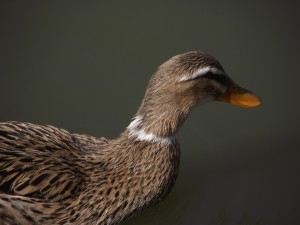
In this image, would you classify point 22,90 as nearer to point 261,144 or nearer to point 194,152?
point 194,152

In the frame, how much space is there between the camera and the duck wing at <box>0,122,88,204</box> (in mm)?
4422

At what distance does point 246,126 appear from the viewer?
252 inches

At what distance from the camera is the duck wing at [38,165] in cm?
442

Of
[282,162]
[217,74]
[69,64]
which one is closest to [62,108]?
[69,64]

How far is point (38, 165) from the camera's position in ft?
14.9

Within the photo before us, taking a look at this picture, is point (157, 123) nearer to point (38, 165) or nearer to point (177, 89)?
point (177, 89)

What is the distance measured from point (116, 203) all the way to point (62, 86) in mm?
2273

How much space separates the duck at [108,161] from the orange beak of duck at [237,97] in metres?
0.01

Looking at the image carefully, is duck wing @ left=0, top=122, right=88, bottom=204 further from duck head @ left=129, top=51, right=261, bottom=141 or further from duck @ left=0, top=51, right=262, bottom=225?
duck head @ left=129, top=51, right=261, bottom=141

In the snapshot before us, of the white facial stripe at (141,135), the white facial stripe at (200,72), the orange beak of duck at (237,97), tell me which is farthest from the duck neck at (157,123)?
the orange beak of duck at (237,97)

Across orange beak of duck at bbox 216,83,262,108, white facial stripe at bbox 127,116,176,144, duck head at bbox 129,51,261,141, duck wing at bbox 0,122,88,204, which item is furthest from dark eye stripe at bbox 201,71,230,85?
duck wing at bbox 0,122,88,204

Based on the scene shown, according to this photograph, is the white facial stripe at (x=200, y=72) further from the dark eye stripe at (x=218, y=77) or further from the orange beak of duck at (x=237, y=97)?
the orange beak of duck at (x=237, y=97)

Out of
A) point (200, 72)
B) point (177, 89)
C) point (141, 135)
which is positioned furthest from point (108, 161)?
point (200, 72)

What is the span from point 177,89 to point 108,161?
1011 millimetres
